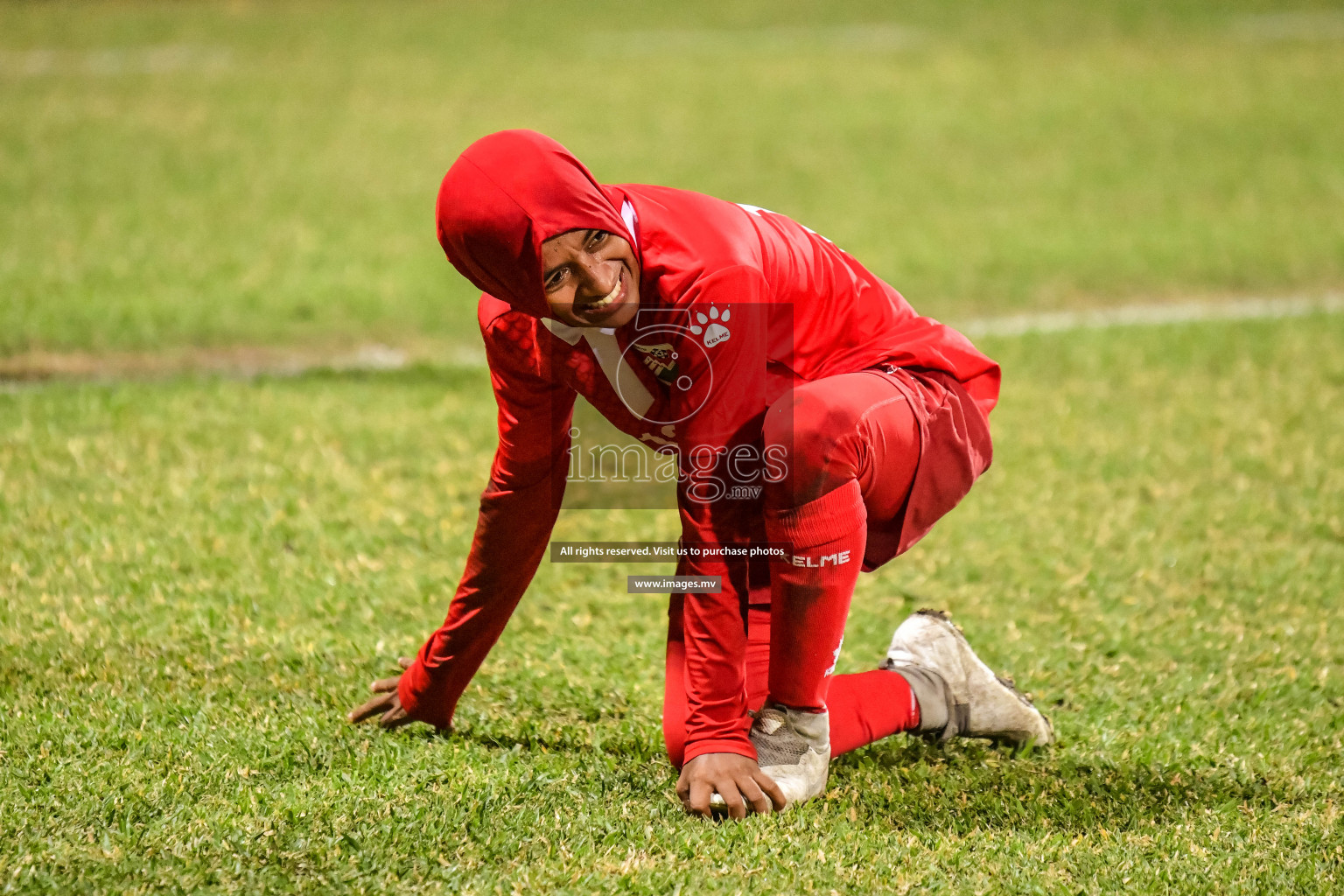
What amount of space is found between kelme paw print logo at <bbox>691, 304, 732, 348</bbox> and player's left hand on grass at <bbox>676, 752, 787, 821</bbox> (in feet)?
2.66

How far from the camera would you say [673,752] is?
9.48 ft

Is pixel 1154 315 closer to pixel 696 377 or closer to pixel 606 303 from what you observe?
pixel 696 377

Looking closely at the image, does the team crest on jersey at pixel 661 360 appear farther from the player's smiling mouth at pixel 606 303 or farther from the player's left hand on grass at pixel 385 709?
the player's left hand on grass at pixel 385 709

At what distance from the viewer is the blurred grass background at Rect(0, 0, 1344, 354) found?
24.7ft

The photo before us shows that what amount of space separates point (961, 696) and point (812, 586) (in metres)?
0.69

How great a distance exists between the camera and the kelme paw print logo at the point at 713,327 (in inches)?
99.1

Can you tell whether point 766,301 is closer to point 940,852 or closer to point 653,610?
point 940,852

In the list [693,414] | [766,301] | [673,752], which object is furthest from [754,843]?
[766,301]

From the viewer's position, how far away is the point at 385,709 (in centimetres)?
318

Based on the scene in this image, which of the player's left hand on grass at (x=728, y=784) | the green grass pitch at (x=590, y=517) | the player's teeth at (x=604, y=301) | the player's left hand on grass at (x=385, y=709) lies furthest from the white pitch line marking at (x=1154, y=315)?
the player's teeth at (x=604, y=301)

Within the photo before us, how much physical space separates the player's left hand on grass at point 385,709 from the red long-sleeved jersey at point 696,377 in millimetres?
49

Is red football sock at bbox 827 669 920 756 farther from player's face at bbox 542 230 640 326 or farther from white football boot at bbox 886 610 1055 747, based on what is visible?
player's face at bbox 542 230 640 326

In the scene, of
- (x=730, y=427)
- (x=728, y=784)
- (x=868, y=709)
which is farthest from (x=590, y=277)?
(x=868, y=709)

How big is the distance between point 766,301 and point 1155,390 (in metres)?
3.89
